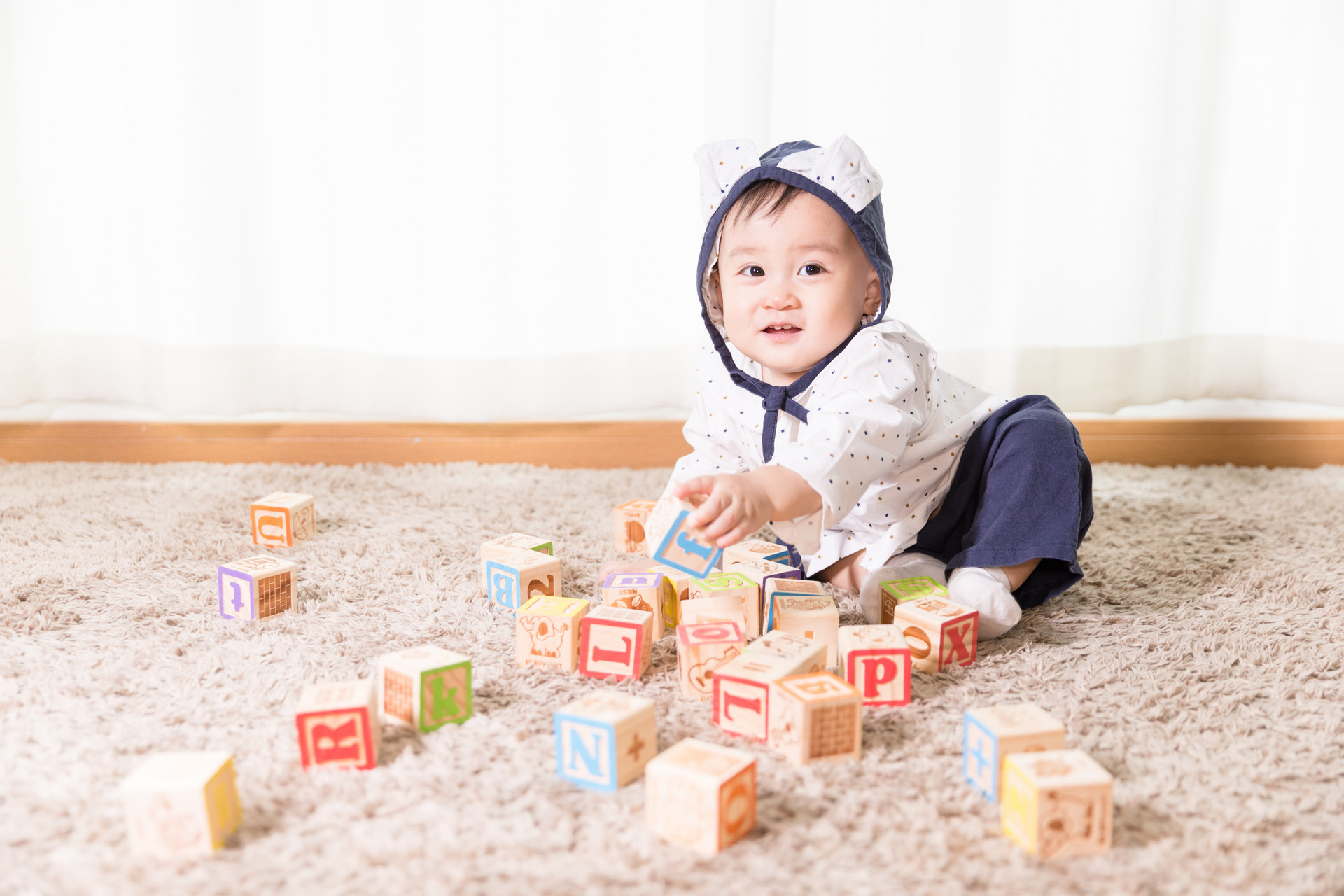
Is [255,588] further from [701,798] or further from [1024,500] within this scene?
[1024,500]

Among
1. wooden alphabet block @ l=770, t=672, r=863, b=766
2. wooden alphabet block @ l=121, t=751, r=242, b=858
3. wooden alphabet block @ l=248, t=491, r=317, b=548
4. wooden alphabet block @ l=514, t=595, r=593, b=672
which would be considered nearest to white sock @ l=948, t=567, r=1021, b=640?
wooden alphabet block @ l=770, t=672, r=863, b=766

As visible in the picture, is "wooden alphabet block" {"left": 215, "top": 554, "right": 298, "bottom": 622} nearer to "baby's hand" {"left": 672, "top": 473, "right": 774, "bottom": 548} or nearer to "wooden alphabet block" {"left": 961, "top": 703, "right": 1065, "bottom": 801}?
"baby's hand" {"left": 672, "top": 473, "right": 774, "bottom": 548}

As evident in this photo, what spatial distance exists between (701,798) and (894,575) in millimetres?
506

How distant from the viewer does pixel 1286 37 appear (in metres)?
1.57

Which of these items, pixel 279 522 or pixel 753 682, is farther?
pixel 279 522

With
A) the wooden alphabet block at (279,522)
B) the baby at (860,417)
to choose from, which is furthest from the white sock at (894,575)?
the wooden alphabet block at (279,522)

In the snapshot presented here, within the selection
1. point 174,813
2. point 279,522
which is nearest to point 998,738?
point 174,813

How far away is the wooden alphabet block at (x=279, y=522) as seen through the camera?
4.00ft

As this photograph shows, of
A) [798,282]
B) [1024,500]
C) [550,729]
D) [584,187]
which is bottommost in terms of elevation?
[550,729]

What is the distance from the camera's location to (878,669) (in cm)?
81

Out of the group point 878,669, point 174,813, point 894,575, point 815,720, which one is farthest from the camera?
point 894,575

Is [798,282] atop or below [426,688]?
atop

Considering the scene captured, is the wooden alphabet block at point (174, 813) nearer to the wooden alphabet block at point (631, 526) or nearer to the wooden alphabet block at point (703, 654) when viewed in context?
the wooden alphabet block at point (703, 654)

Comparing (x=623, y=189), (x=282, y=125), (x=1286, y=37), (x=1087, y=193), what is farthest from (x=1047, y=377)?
(x=282, y=125)
